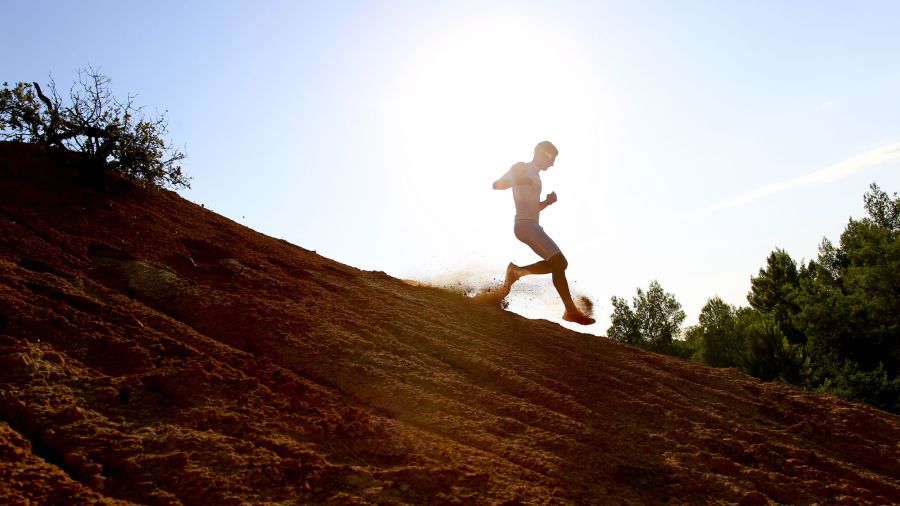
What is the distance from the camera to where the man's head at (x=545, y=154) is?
23.6 feet

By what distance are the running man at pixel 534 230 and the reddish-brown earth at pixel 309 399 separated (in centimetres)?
107

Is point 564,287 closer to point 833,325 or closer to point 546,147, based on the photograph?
point 546,147

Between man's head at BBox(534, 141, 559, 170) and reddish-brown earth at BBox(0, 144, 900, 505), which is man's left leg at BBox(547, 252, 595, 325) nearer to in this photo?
reddish-brown earth at BBox(0, 144, 900, 505)

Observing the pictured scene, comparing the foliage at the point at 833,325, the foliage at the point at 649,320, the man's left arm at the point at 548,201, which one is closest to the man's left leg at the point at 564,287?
the man's left arm at the point at 548,201

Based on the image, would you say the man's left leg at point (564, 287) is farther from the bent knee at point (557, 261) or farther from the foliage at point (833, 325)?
the foliage at point (833, 325)

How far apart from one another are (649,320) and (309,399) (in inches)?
1518

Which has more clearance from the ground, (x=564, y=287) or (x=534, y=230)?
(x=534, y=230)

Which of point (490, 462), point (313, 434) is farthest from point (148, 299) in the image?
point (490, 462)

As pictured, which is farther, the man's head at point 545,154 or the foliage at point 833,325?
the foliage at point 833,325

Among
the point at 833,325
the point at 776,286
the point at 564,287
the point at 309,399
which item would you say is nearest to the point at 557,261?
the point at 564,287

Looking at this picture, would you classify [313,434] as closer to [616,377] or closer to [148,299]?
[148,299]

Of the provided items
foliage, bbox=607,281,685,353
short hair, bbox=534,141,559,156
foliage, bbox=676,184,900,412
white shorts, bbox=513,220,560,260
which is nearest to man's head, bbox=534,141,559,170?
short hair, bbox=534,141,559,156

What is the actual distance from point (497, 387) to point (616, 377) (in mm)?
1483

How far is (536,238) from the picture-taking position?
22.5ft
